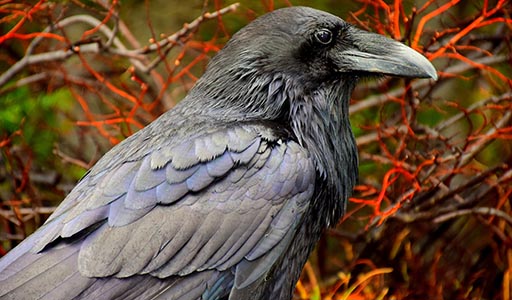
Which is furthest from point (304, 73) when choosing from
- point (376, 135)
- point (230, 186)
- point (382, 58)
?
point (376, 135)

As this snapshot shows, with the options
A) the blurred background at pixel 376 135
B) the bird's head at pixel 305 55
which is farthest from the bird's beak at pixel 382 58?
the blurred background at pixel 376 135

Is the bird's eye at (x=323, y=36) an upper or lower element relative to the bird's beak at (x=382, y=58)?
upper

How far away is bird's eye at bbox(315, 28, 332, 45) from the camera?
4.34 meters

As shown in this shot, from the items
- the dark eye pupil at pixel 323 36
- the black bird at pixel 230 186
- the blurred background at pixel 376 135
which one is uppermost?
the dark eye pupil at pixel 323 36

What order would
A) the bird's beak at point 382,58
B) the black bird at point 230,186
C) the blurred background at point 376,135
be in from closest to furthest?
the black bird at point 230,186 → the bird's beak at point 382,58 → the blurred background at point 376,135

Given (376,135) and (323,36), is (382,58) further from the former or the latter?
(376,135)

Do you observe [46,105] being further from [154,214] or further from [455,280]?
[455,280]

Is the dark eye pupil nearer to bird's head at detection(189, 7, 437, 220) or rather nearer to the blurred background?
bird's head at detection(189, 7, 437, 220)

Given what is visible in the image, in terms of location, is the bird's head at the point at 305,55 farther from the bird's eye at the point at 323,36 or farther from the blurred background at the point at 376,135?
the blurred background at the point at 376,135

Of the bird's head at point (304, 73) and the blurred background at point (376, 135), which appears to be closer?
the bird's head at point (304, 73)

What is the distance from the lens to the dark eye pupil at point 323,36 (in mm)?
4340

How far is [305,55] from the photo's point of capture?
436 centimetres

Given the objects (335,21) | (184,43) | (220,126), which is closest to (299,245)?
(220,126)

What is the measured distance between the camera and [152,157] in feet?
13.5
